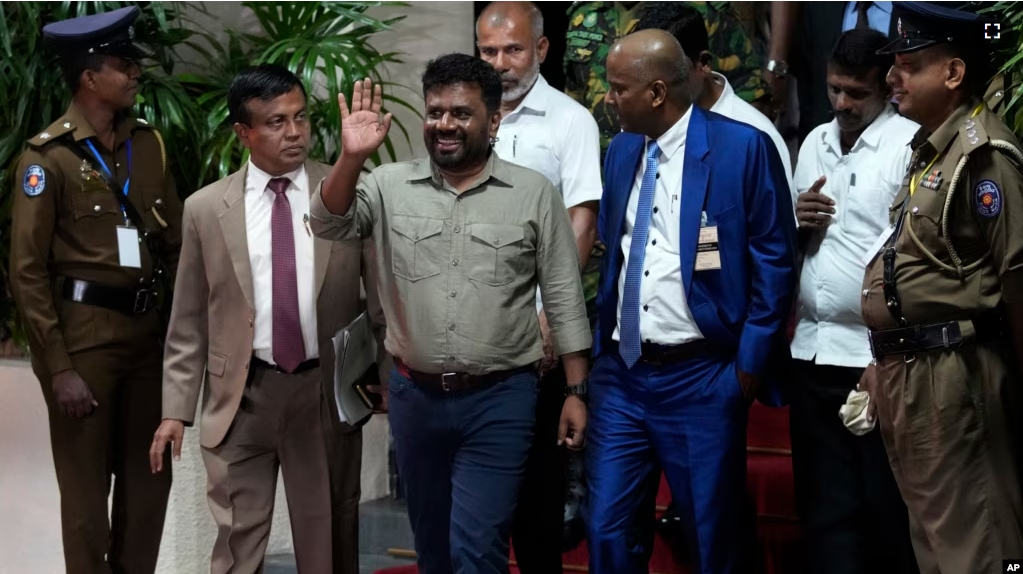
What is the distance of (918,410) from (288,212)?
79.4 inches

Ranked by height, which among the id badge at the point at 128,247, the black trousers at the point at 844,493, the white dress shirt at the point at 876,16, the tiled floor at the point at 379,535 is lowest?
the tiled floor at the point at 379,535

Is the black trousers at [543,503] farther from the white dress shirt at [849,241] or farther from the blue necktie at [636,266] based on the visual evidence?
the white dress shirt at [849,241]

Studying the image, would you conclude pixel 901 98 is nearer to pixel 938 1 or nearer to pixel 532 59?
pixel 938 1

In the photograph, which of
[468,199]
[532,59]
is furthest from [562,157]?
[468,199]

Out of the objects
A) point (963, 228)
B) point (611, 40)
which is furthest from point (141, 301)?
point (963, 228)

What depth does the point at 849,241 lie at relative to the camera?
434 centimetres

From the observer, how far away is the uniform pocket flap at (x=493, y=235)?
4.05 meters

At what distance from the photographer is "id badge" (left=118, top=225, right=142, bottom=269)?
4.91 m

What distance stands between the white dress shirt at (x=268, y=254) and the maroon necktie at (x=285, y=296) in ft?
0.06

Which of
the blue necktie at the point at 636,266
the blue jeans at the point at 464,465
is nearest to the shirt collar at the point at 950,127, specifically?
the blue necktie at the point at 636,266

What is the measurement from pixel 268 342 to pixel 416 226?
69 cm

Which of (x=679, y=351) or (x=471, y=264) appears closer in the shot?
(x=471, y=264)

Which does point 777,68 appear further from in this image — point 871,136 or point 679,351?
point 679,351

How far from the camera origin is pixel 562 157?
475cm
